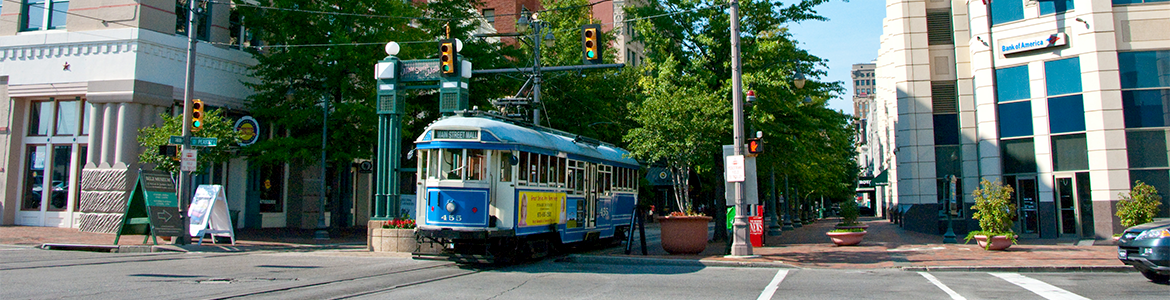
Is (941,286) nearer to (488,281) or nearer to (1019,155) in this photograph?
(488,281)

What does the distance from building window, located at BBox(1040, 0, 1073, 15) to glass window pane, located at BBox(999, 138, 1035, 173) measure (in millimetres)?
3804

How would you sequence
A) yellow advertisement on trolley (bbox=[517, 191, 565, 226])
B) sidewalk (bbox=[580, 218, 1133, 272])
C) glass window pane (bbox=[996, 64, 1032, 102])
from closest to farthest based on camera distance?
yellow advertisement on trolley (bbox=[517, 191, 565, 226])
sidewalk (bbox=[580, 218, 1133, 272])
glass window pane (bbox=[996, 64, 1032, 102])

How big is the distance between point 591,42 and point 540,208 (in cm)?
370

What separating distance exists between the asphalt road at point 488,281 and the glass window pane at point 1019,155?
34.9 ft

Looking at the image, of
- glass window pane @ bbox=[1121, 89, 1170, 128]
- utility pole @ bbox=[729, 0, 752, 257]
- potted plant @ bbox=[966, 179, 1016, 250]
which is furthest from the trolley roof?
glass window pane @ bbox=[1121, 89, 1170, 128]

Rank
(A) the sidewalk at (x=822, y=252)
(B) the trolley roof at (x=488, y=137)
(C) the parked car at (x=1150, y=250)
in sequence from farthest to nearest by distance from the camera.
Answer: (A) the sidewalk at (x=822, y=252), (B) the trolley roof at (x=488, y=137), (C) the parked car at (x=1150, y=250)

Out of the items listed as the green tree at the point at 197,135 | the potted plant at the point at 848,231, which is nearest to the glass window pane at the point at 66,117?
the green tree at the point at 197,135

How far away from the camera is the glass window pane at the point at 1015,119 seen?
74.1 feet

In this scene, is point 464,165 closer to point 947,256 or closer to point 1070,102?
point 947,256

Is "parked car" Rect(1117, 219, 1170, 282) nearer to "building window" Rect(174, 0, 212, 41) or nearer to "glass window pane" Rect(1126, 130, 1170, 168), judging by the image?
"glass window pane" Rect(1126, 130, 1170, 168)

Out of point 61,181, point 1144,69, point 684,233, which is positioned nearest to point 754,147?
point 684,233

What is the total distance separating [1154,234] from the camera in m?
10.9

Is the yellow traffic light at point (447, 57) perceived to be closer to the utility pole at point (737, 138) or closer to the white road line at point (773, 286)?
the utility pole at point (737, 138)

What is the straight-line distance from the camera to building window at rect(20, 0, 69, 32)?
2383 cm
